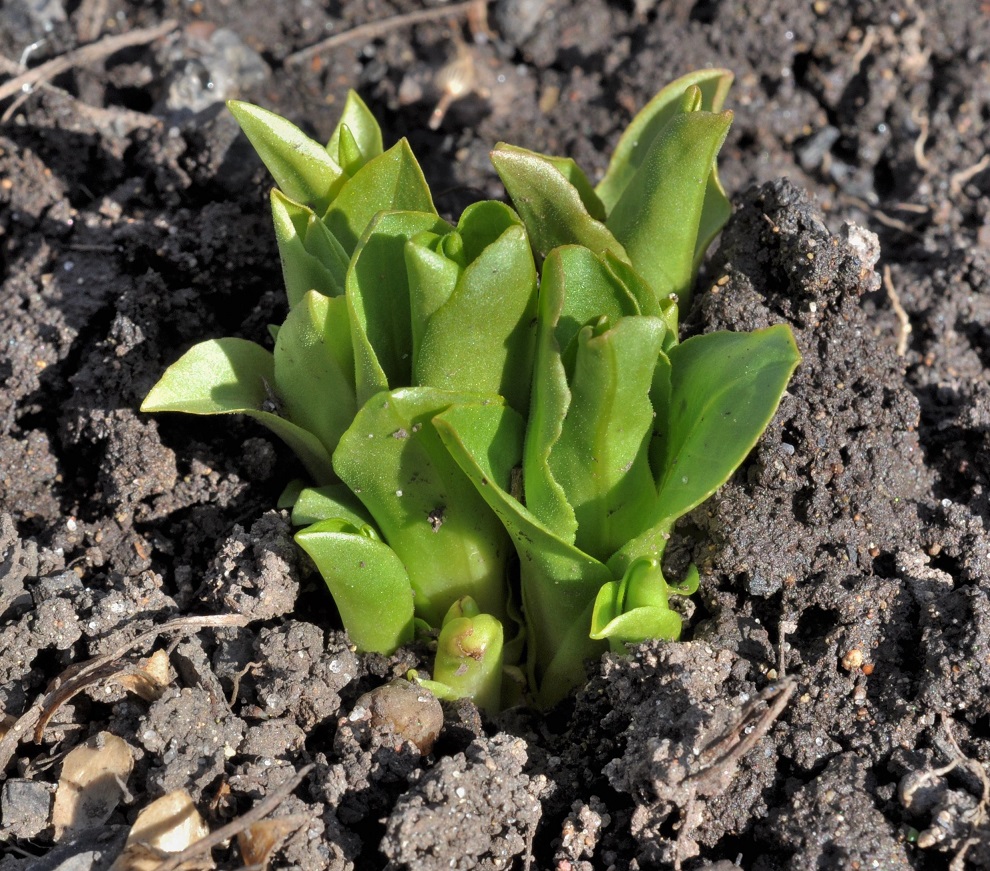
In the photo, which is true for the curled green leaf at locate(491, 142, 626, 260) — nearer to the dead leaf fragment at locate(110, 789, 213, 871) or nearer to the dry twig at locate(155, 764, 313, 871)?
the dry twig at locate(155, 764, 313, 871)

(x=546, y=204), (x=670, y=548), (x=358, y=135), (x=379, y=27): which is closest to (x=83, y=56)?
(x=379, y=27)

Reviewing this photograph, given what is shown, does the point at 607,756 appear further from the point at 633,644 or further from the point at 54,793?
the point at 54,793

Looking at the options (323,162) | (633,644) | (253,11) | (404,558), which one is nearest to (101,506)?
(404,558)

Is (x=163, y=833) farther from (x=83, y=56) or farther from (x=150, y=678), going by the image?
(x=83, y=56)

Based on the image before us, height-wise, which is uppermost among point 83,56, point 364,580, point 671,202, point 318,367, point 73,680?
point 671,202

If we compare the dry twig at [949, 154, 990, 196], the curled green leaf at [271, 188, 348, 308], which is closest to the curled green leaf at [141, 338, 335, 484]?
the curled green leaf at [271, 188, 348, 308]
